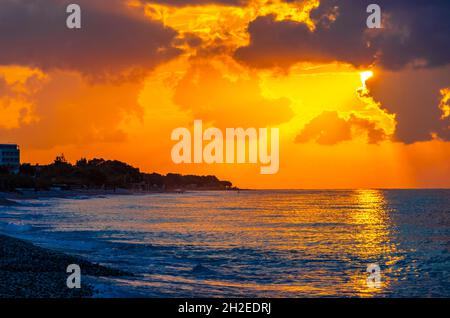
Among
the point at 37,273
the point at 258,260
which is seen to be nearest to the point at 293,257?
the point at 258,260

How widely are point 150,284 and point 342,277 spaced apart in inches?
385

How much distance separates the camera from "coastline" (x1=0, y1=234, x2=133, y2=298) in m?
20.2

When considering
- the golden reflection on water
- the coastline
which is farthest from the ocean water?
the coastline

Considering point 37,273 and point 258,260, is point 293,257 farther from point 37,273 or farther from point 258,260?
point 37,273

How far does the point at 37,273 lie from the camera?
80.2ft

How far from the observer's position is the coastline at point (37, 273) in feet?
66.4

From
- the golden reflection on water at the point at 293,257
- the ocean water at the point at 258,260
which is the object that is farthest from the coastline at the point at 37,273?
the golden reflection on water at the point at 293,257

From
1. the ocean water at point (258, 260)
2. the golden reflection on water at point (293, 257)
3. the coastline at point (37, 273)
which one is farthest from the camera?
the golden reflection on water at point (293, 257)

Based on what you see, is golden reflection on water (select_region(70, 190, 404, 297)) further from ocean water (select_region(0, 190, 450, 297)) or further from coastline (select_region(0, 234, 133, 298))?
coastline (select_region(0, 234, 133, 298))

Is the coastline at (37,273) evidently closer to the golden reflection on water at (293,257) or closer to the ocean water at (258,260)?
the ocean water at (258,260)

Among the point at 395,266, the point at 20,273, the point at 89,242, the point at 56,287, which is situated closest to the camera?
the point at 56,287
